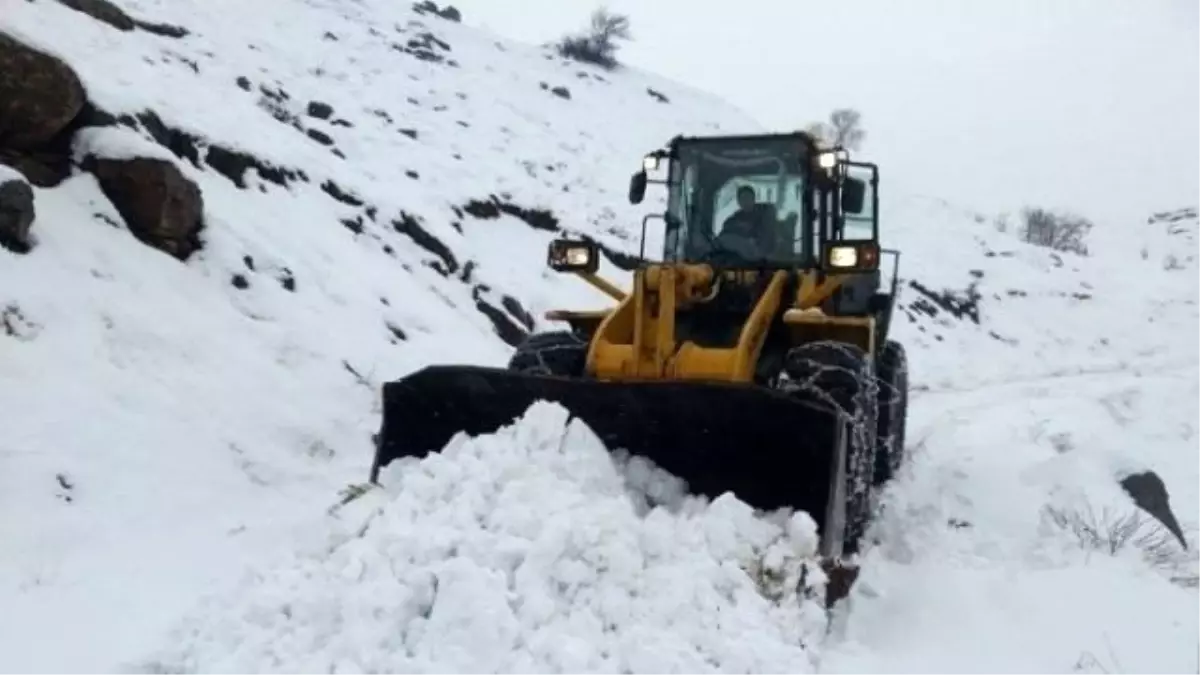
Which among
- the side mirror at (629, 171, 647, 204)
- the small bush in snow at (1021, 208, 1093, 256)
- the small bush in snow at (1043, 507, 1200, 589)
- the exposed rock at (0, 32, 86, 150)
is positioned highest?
the exposed rock at (0, 32, 86, 150)

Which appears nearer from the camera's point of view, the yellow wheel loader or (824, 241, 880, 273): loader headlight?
the yellow wheel loader

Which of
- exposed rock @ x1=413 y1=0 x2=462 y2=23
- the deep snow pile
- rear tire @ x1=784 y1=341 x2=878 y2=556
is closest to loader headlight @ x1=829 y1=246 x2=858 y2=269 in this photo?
rear tire @ x1=784 y1=341 x2=878 y2=556

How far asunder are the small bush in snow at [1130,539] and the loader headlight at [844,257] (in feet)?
6.67

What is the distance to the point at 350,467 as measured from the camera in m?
7.80

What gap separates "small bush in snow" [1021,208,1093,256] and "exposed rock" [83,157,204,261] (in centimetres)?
3717

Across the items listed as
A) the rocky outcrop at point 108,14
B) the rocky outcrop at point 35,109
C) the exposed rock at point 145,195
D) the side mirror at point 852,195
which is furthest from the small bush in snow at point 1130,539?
the rocky outcrop at point 108,14

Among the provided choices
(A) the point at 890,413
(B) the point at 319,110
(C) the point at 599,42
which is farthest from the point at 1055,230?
(A) the point at 890,413

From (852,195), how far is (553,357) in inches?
87.0

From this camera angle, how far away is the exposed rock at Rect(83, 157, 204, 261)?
913 cm

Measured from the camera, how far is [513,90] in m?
30.2

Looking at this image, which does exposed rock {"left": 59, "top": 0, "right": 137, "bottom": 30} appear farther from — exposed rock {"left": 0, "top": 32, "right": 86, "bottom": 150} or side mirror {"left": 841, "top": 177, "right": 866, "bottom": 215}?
side mirror {"left": 841, "top": 177, "right": 866, "bottom": 215}

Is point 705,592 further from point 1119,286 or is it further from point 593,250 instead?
point 1119,286

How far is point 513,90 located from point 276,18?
21.4 feet

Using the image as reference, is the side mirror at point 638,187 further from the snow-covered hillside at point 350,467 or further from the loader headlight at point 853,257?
the snow-covered hillside at point 350,467
